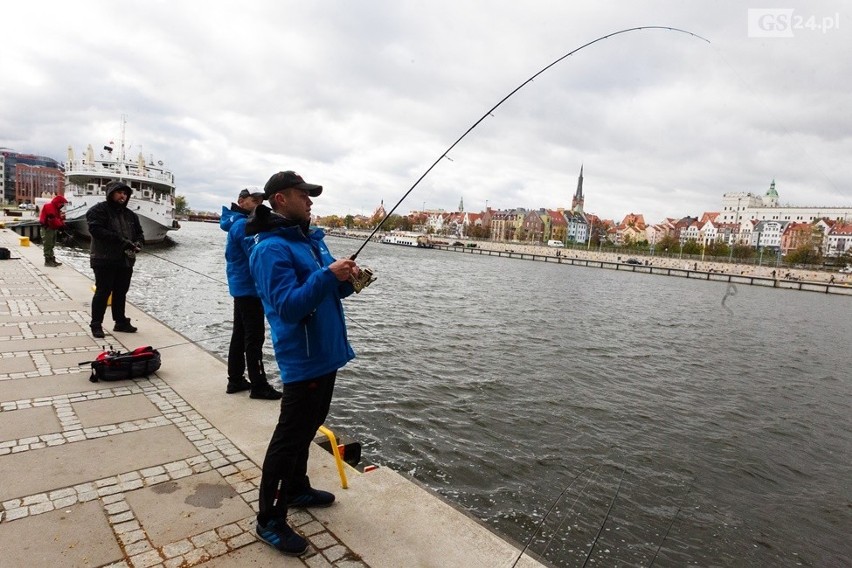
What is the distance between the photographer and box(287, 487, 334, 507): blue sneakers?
3537 millimetres

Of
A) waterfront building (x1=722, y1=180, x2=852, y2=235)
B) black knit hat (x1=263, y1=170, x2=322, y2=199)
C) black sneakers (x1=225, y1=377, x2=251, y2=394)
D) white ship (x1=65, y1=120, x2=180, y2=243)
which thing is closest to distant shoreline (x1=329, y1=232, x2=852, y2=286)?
waterfront building (x1=722, y1=180, x2=852, y2=235)

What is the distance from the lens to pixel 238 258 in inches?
216

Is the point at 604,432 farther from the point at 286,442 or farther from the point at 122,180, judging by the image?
the point at 122,180

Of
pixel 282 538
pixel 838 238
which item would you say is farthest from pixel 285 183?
pixel 838 238

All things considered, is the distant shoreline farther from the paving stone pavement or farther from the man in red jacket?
the paving stone pavement

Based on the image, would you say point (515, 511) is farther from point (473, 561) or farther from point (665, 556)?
point (473, 561)

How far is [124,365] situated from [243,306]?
1.85 m

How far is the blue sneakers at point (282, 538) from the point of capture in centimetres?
302

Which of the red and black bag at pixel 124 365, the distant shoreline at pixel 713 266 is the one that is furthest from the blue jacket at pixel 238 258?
the distant shoreline at pixel 713 266

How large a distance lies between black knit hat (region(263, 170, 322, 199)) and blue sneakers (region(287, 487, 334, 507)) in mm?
2190

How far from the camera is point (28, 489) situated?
3.53m

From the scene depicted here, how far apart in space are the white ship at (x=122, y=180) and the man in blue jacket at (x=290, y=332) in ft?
121

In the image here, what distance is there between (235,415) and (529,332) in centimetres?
1411

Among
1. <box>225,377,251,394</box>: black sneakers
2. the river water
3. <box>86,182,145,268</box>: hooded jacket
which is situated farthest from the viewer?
<box>86,182,145,268</box>: hooded jacket
